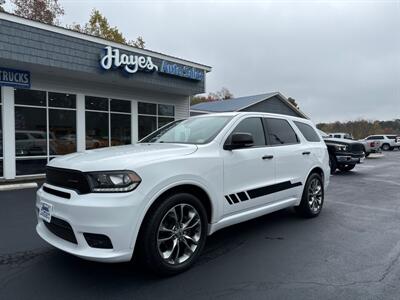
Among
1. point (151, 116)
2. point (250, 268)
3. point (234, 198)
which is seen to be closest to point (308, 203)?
point (234, 198)

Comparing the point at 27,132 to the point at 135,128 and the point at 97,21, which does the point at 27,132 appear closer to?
the point at 135,128

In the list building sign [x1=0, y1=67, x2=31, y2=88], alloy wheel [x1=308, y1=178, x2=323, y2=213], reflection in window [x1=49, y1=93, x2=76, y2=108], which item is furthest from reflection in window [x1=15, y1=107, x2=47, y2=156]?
alloy wheel [x1=308, y1=178, x2=323, y2=213]

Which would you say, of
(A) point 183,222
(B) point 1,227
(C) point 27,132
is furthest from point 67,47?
(A) point 183,222

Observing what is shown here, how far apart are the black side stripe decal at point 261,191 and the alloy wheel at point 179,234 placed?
0.58 meters

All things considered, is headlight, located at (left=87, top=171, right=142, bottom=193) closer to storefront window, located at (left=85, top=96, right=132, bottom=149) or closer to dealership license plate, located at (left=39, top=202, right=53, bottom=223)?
dealership license plate, located at (left=39, top=202, right=53, bottom=223)

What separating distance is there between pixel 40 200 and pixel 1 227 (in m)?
2.25

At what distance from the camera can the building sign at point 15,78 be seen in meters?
9.88

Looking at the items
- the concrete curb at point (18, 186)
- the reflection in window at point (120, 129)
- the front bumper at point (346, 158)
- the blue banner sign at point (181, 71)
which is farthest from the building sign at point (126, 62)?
the front bumper at point (346, 158)

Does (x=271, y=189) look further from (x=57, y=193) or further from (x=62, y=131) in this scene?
(x=62, y=131)

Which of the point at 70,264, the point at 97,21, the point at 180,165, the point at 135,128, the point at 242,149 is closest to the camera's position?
the point at 180,165

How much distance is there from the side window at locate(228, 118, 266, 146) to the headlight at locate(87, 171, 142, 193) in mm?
1843

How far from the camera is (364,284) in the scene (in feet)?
10.2

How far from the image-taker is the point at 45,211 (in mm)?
3283

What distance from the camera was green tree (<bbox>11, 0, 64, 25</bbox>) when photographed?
90.5ft
